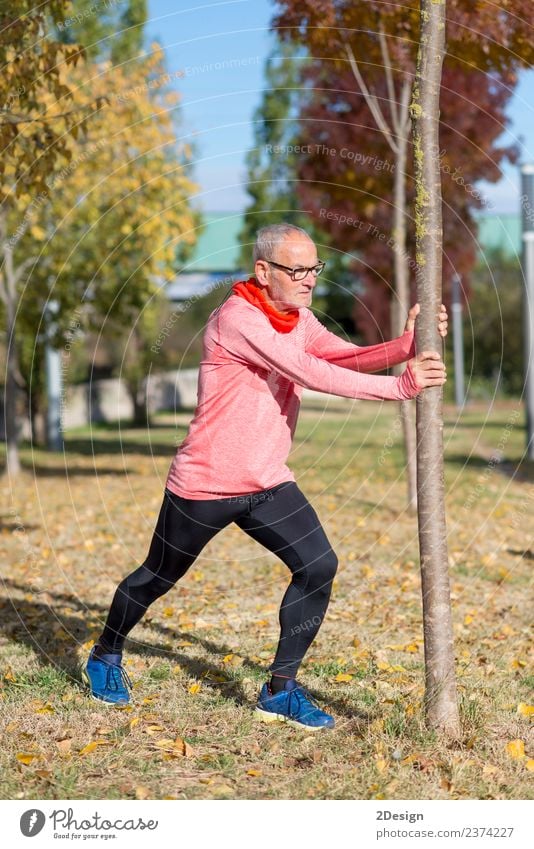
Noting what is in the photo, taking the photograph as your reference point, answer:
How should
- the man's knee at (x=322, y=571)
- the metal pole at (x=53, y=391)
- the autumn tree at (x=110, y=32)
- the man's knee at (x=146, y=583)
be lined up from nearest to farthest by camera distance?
the man's knee at (x=322, y=571) < the man's knee at (x=146, y=583) < the autumn tree at (x=110, y=32) < the metal pole at (x=53, y=391)

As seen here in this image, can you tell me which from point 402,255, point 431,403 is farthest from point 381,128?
point 431,403

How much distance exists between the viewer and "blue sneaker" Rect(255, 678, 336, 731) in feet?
14.8

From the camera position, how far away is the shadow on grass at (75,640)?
523 cm

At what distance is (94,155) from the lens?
15.6m

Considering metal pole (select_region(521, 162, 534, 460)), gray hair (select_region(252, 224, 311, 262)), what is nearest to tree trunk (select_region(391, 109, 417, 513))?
metal pole (select_region(521, 162, 534, 460))

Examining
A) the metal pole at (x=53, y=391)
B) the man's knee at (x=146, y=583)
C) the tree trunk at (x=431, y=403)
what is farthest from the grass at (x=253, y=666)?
the metal pole at (x=53, y=391)

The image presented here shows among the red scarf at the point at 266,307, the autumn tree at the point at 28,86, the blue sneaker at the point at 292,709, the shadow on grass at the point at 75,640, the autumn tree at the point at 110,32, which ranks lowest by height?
the shadow on grass at the point at 75,640

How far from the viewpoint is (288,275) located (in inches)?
166

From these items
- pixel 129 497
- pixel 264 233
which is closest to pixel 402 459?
pixel 129 497

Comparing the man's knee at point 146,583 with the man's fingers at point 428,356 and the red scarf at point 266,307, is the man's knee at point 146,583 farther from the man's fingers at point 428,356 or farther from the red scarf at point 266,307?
the man's fingers at point 428,356

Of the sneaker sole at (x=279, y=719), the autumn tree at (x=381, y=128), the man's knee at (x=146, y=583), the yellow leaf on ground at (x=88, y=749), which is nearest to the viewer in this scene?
the yellow leaf on ground at (x=88, y=749)

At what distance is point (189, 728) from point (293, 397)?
154 centimetres

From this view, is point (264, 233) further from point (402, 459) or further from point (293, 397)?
point (402, 459)

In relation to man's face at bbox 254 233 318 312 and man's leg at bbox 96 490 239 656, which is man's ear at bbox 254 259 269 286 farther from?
man's leg at bbox 96 490 239 656
